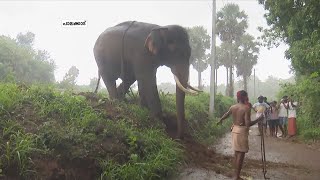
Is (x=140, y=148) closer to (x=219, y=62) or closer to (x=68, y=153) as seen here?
(x=68, y=153)

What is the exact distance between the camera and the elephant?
8.28 metres

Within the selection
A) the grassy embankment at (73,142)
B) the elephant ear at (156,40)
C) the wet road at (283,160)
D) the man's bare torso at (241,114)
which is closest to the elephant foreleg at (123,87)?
the elephant ear at (156,40)

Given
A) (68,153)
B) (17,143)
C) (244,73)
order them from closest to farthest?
(17,143) → (68,153) → (244,73)

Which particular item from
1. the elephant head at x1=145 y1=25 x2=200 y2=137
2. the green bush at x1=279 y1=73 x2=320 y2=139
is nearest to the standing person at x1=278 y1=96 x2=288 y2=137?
the green bush at x1=279 y1=73 x2=320 y2=139

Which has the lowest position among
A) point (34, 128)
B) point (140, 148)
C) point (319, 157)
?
point (319, 157)

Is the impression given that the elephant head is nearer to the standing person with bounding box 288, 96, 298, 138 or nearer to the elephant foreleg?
the elephant foreleg

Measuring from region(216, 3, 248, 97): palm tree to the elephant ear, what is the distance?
28947 millimetres

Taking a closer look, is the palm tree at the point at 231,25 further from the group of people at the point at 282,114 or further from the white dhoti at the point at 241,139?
the white dhoti at the point at 241,139

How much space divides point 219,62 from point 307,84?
88.1 ft

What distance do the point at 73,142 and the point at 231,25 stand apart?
33297mm

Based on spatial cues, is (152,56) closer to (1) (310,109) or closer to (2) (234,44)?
(1) (310,109)

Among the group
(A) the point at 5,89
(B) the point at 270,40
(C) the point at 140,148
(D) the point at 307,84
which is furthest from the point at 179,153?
(B) the point at 270,40

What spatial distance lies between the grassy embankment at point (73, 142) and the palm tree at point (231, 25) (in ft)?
100

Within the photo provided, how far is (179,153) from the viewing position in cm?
691
